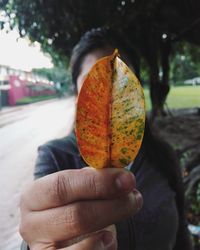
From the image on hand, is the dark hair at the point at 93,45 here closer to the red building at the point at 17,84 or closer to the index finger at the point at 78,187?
the index finger at the point at 78,187

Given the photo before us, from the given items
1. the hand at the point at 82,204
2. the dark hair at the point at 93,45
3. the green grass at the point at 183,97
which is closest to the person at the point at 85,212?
the hand at the point at 82,204

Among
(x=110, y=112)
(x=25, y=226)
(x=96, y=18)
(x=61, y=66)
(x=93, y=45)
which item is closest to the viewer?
(x=110, y=112)

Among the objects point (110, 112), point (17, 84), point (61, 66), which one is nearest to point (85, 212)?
point (110, 112)

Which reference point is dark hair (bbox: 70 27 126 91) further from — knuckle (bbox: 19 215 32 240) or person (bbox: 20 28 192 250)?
knuckle (bbox: 19 215 32 240)

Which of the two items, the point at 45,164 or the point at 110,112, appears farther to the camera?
the point at 45,164

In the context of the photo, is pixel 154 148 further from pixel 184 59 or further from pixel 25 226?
pixel 184 59

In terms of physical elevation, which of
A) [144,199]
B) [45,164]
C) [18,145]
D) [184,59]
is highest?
[184,59]

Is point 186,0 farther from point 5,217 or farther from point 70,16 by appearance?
point 5,217

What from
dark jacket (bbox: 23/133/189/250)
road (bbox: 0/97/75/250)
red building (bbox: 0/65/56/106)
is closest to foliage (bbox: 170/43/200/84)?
road (bbox: 0/97/75/250)

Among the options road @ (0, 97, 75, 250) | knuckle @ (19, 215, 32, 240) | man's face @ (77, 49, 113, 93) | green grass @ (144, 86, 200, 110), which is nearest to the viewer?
knuckle @ (19, 215, 32, 240)
